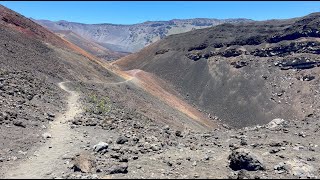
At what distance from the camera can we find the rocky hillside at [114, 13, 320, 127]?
6500 centimetres

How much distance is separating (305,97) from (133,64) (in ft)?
169

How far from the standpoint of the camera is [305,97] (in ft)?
211

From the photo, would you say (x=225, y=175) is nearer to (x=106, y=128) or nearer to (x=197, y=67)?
(x=106, y=128)

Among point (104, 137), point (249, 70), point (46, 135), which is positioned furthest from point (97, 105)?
point (249, 70)

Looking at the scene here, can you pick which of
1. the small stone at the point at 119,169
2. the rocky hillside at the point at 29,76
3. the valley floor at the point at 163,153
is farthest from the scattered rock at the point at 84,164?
the rocky hillside at the point at 29,76

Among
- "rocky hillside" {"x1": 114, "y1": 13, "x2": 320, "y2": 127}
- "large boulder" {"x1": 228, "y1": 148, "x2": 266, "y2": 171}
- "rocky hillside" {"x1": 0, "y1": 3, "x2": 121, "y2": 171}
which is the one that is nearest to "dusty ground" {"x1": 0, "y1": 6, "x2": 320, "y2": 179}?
"large boulder" {"x1": 228, "y1": 148, "x2": 266, "y2": 171}

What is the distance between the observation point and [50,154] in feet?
56.7

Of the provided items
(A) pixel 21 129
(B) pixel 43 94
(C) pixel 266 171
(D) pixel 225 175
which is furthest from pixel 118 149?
(B) pixel 43 94

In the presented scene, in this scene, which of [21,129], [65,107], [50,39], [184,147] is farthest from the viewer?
[50,39]

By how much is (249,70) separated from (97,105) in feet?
159

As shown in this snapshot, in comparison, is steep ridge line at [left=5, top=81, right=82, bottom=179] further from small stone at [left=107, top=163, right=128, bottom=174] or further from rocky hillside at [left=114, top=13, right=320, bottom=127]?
rocky hillside at [left=114, top=13, right=320, bottom=127]

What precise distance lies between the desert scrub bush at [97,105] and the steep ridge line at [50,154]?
10.5 feet

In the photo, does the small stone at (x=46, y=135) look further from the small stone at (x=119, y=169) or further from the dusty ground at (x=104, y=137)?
the small stone at (x=119, y=169)

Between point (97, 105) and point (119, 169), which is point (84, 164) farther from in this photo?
point (97, 105)
